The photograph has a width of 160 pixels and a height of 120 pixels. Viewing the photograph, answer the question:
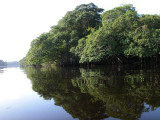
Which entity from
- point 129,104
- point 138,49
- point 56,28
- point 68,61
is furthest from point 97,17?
point 129,104

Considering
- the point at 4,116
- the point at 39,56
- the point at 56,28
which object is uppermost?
the point at 56,28

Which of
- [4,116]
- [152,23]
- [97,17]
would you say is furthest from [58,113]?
[97,17]

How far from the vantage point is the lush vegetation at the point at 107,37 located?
19531 millimetres

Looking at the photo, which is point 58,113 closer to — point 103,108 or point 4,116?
point 103,108

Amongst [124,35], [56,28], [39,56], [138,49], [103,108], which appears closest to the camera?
[103,108]

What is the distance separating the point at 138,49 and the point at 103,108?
17309 millimetres

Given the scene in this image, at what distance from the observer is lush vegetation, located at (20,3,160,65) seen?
64.1 feet

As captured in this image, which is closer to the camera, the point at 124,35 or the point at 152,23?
the point at 124,35

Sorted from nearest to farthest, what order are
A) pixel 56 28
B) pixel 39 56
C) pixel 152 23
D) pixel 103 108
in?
1. pixel 103 108
2. pixel 152 23
3. pixel 39 56
4. pixel 56 28

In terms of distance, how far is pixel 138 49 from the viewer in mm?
19109

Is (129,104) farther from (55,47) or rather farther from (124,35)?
(55,47)

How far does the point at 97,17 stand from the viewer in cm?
3238

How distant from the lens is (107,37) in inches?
853

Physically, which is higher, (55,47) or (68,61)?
(55,47)
